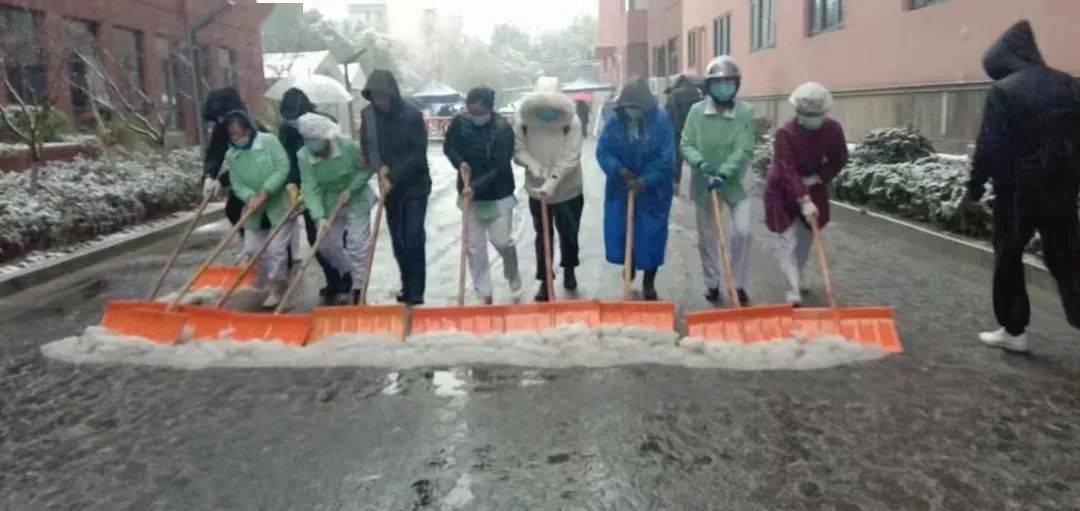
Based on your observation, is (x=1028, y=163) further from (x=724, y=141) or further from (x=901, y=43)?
(x=901, y=43)

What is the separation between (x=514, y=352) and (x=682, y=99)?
7.37m

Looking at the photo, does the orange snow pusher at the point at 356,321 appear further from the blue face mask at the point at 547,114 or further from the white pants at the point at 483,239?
the blue face mask at the point at 547,114

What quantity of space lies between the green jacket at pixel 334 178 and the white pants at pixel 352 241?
98 mm

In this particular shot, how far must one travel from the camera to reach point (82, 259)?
9.69 metres

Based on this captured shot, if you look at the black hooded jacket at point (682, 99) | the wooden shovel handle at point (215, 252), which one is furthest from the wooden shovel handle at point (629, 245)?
the black hooded jacket at point (682, 99)

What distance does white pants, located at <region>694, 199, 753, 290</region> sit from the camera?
6.89m

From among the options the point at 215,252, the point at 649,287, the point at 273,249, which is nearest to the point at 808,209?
the point at 649,287

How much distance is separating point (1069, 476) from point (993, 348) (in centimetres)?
197

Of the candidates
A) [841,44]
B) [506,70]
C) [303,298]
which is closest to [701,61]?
[841,44]

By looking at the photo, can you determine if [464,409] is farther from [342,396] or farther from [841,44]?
[841,44]

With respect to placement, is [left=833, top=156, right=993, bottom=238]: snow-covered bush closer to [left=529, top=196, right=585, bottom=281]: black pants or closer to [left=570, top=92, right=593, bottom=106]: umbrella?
[left=529, top=196, right=585, bottom=281]: black pants

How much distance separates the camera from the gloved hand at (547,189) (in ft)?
22.0

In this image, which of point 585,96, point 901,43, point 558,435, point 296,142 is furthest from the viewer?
point 585,96

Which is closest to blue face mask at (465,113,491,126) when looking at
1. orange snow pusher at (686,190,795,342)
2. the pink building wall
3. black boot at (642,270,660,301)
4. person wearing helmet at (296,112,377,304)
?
person wearing helmet at (296,112,377,304)
